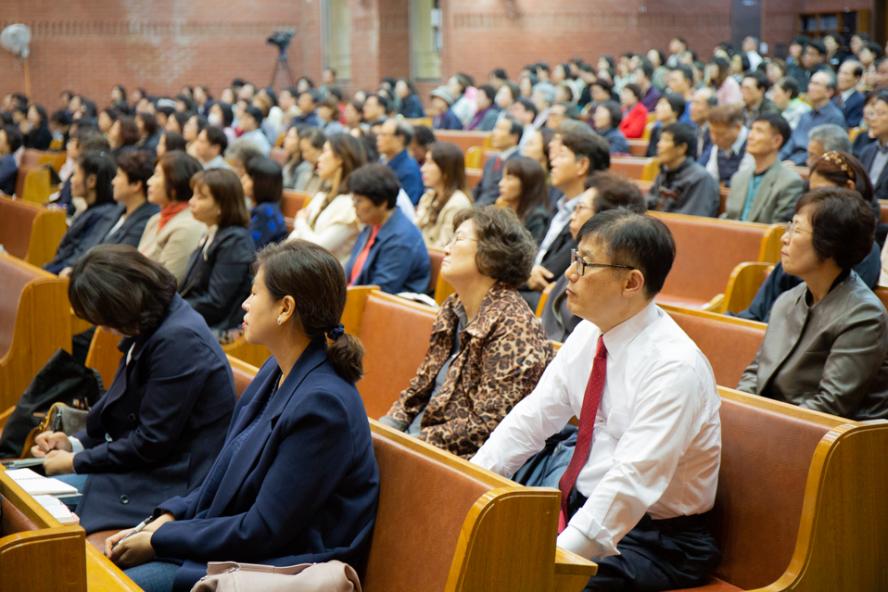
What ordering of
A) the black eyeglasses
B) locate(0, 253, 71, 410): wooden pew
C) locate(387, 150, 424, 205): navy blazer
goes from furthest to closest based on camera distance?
1. locate(387, 150, 424, 205): navy blazer
2. locate(0, 253, 71, 410): wooden pew
3. the black eyeglasses

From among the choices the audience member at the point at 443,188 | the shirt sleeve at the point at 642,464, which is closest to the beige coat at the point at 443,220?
the audience member at the point at 443,188

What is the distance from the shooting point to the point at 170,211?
5617 mm

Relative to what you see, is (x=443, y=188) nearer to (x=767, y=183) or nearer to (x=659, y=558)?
(x=767, y=183)

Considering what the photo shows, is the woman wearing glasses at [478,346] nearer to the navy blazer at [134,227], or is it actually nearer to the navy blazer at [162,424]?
the navy blazer at [162,424]

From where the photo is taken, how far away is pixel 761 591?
2324mm

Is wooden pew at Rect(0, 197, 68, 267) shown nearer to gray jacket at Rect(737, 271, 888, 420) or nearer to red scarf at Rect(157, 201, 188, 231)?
red scarf at Rect(157, 201, 188, 231)

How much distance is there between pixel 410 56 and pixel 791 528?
17.3 metres

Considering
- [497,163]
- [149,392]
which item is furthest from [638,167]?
[149,392]

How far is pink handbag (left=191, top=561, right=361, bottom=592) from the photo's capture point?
2.22 metres

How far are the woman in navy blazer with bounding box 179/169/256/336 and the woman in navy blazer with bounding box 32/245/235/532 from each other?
1791mm


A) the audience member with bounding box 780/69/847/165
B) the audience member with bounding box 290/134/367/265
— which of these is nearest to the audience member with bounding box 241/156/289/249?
the audience member with bounding box 290/134/367/265

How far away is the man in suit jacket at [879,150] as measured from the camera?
6.98 m

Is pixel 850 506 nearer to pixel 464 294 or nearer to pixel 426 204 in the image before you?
pixel 464 294

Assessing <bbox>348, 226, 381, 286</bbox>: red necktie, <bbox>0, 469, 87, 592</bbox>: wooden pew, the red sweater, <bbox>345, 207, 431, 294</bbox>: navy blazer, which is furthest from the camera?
the red sweater
